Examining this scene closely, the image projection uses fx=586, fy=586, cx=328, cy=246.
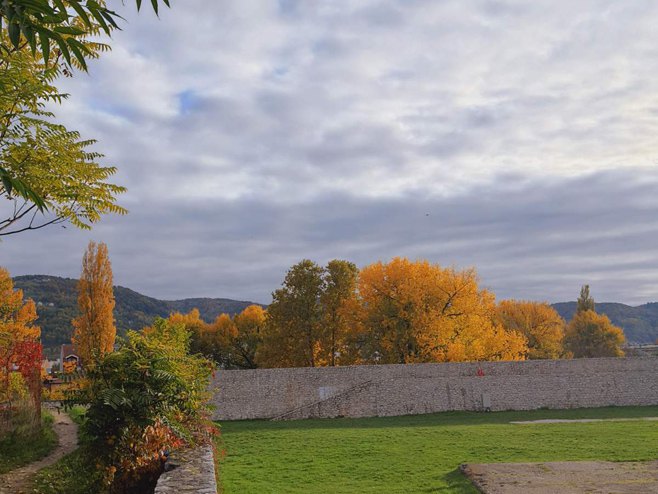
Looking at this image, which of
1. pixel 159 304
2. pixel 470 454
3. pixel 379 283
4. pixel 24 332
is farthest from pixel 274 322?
A: pixel 159 304

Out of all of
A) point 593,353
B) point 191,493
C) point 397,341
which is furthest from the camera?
point 593,353

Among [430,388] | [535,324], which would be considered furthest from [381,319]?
[535,324]

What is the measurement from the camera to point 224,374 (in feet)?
78.8

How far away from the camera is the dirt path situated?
355 inches

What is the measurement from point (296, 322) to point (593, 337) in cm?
3551

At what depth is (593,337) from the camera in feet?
193

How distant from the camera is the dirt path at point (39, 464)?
29.6 feet

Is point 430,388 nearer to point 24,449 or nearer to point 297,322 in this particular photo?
point 297,322

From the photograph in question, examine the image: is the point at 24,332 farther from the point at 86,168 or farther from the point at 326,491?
the point at 326,491

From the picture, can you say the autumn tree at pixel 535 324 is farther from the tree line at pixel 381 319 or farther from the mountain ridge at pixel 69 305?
the mountain ridge at pixel 69 305

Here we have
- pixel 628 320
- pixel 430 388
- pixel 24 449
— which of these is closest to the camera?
pixel 24 449

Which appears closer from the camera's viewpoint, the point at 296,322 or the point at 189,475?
the point at 189,475

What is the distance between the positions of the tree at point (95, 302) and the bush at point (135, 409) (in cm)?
2575

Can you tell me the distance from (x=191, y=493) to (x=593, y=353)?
59.5m
